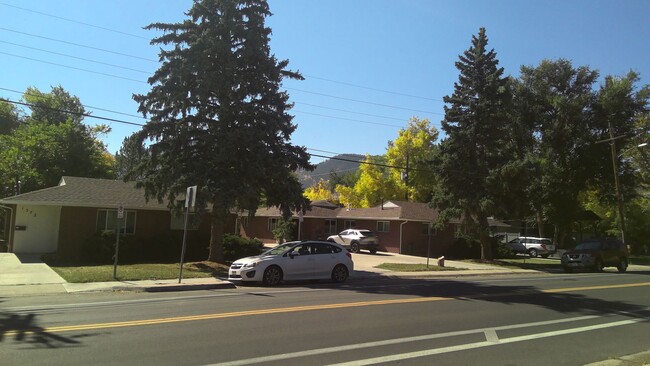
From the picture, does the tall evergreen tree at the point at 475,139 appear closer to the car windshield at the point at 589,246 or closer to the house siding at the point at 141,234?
the car windshield at the point at 589,246

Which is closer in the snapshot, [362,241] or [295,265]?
[295,265]

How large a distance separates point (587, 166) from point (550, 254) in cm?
901

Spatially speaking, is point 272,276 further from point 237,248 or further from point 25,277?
point 237,248

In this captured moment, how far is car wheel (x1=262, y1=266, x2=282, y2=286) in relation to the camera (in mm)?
16166

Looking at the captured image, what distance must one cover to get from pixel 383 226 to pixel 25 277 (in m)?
27.5

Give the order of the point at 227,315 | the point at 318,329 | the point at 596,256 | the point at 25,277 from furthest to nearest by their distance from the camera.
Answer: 1. the point at 596,256
2. the point at 25,277
3. the point at 227,315
4. the point at 318,329

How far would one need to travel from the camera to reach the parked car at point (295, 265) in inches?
637

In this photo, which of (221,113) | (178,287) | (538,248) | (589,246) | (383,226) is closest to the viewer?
(178,287)

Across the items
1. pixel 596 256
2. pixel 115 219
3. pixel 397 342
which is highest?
pixel 115 219

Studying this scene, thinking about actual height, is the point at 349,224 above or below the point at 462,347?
above

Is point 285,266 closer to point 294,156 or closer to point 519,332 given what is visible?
point 294,156

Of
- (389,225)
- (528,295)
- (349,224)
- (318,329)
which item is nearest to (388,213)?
(389,225)

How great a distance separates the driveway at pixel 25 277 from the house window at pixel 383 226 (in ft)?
81.8

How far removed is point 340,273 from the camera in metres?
17.7
